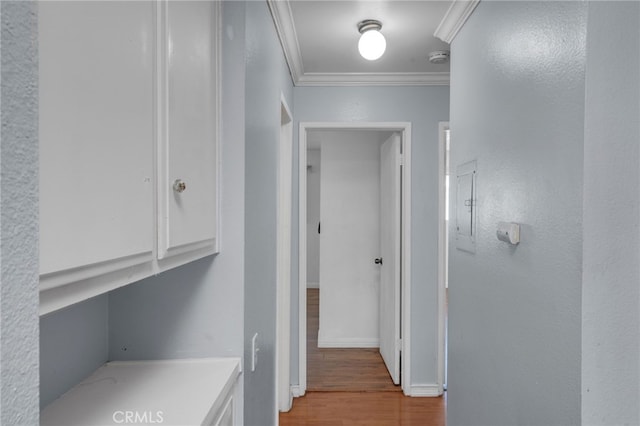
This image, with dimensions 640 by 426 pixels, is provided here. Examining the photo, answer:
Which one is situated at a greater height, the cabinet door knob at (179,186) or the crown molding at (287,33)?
the crown molding at (287,33)

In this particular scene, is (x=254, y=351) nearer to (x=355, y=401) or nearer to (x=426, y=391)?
(x=355, y=401)

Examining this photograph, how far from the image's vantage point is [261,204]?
64.8 inches

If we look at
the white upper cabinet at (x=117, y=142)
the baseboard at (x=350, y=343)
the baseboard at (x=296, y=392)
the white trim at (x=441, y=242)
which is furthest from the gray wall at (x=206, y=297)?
the baseboard at (x=350, y=343)

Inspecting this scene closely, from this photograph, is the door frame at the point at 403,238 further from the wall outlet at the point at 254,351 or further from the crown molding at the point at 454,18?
the wall outlet at the point at 254,351

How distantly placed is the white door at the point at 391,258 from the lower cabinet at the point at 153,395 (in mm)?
2095

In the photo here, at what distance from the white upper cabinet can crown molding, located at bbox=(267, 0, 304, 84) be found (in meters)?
0.93

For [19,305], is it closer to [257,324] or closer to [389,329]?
[257,324]

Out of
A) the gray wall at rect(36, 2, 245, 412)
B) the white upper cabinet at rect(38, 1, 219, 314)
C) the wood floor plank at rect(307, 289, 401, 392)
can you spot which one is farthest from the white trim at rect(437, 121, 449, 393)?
the white upper cabinet at rect(38, 1, 219, 314)

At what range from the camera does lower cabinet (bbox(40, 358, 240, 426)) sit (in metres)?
0.94

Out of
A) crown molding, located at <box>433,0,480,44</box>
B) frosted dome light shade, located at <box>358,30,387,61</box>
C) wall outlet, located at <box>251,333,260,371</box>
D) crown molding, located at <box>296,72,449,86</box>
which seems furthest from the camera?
crown molding, located at <box>296,72,449,86</box>

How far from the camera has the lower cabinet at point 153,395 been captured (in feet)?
3.09

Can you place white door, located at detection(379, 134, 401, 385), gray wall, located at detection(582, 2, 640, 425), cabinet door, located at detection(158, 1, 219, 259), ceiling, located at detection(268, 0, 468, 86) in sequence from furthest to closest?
white door, located at detection(379, 134, 401, 385) → ceiling, located at detection(268, 0, 468, 86) → gray wall, located at detection(582, 2, 640, 425) → cabinet door, located at detection(158, 1, 219, 259)

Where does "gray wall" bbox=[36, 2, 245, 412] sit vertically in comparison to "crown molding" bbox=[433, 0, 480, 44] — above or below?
below

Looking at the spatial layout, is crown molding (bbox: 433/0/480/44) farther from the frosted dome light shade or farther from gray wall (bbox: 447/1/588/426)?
the frosted dome light shade
